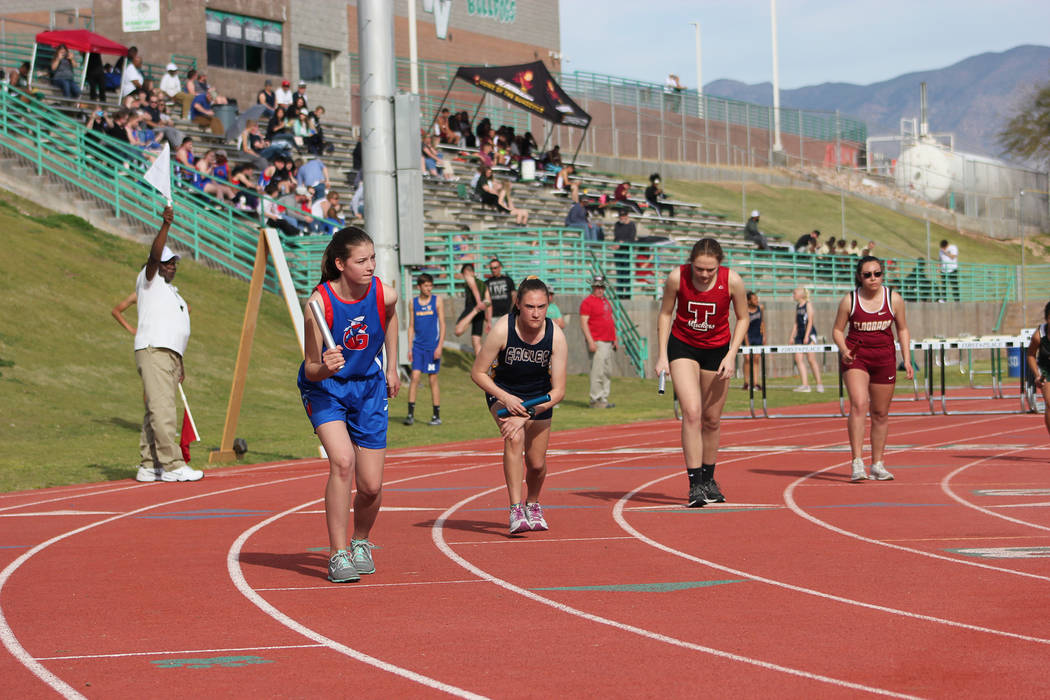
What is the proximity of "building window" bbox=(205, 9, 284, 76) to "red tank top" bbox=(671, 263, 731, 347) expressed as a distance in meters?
32.3

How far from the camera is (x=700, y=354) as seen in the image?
1048 centimetres

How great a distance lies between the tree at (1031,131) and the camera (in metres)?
65.8

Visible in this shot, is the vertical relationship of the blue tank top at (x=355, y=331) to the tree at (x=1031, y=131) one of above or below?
below

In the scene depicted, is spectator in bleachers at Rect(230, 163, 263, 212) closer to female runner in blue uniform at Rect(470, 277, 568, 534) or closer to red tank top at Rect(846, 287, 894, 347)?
red tank top at Rect(846, 287, 894, 347)

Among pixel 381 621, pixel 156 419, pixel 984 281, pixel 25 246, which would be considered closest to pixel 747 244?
pixel 984 281

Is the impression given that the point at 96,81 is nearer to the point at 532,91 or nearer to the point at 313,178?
the point at 313,178

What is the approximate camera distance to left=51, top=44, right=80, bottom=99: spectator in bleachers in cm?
3003

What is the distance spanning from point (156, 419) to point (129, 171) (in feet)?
46.6

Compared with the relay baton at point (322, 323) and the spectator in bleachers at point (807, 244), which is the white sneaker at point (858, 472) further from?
the spectator in bleachers at point (807, 244)

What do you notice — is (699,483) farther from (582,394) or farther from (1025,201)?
(1025,201)

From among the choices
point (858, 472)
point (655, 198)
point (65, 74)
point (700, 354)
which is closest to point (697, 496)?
point (700, 354)

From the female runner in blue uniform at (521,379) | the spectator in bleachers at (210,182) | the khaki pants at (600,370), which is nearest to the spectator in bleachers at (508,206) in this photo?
the spectator in bleachers at (210,182)

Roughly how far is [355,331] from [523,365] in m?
1.88

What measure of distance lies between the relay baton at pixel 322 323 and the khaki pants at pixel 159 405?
5555 millimetres
